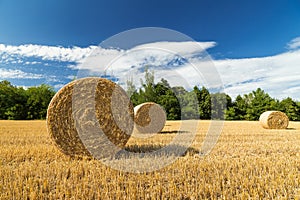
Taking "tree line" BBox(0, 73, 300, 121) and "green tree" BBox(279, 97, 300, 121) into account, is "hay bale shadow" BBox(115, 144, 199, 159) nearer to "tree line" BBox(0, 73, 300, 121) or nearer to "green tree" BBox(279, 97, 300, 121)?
"tree line" BBox(0, 73, 300, 121)

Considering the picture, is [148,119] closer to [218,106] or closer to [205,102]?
[205,102]

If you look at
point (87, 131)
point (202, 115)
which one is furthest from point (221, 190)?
point (202, 115)

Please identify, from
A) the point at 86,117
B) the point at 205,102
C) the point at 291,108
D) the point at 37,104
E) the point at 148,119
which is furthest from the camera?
the point at 205,102

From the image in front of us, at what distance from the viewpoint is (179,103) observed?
97.6ft

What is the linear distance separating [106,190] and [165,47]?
5.78 m

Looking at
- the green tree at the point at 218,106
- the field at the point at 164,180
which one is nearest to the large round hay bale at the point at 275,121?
the field at the point at 164,180

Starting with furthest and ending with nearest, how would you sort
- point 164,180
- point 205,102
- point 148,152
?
1. point 205,102
2. point 148,152
3. point 164,180

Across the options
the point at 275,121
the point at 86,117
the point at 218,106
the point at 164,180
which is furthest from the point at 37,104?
the point at 164,180

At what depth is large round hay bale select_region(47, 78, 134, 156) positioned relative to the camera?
525 centimetres

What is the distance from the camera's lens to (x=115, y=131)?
5.61 m

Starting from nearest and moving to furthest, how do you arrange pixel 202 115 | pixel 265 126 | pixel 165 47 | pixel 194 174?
pixel 194 174 → pixel 165 47 → pixel 265 126 → pixel 202 115

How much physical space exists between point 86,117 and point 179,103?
24840 millimetres

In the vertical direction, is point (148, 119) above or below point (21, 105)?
below

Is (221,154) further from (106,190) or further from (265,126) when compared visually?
(265,126)
